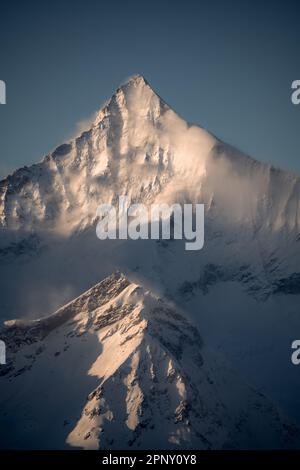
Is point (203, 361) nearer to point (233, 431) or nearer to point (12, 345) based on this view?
point (233, 431)
